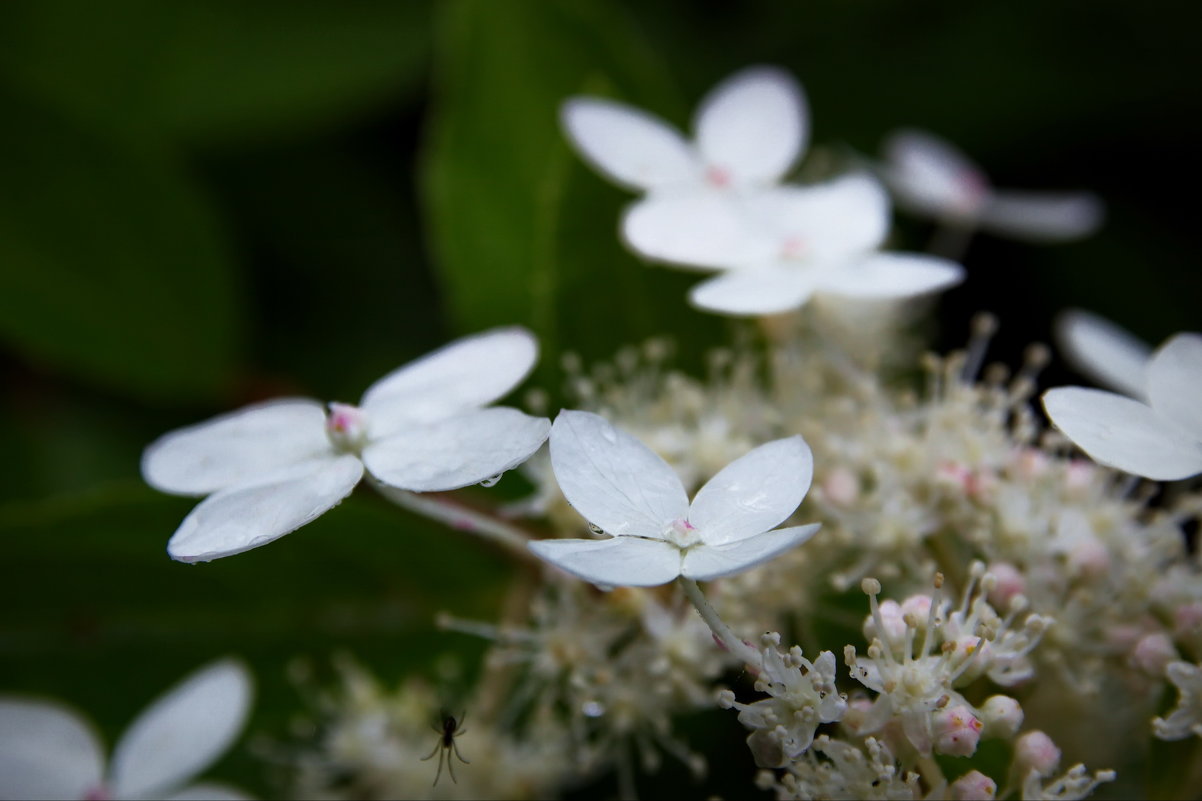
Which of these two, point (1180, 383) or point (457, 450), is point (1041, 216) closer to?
point (1180, 383)

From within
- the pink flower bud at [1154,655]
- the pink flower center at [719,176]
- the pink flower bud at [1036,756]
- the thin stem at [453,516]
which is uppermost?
the pink flower center at [719,176]

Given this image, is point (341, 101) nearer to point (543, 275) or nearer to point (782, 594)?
point (543, 275)

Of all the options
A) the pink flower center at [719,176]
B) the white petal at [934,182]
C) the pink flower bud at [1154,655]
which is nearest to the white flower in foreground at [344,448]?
the pink flower center at [719,176]

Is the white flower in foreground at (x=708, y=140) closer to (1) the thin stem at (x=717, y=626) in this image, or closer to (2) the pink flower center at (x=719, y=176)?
(2) the pink flower center at (x=719, y=176)

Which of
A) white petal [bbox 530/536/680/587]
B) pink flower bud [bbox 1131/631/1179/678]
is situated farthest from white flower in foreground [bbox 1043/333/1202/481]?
white petal [bbox 530/536/680/587]

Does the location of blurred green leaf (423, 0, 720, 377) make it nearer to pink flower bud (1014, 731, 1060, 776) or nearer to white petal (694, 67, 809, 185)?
white petal (694, 67, 809, 185)

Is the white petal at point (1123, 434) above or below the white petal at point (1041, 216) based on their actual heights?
above

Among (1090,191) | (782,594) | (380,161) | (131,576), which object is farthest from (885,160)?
Result: (131,576)
